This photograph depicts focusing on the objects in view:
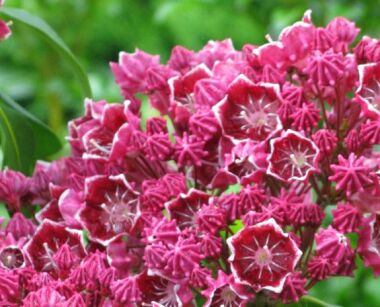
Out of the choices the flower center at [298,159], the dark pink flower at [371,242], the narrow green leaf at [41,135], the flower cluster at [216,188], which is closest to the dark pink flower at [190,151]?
the flower cluster at [216,188]

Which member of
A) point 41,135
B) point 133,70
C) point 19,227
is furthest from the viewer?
point 41,135

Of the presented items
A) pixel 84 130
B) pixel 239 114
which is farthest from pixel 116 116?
pixel 239 114

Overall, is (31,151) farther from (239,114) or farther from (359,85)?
(359,85)

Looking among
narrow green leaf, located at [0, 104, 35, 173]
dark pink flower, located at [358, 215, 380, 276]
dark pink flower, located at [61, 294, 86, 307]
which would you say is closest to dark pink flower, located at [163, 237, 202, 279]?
dark pink flower, located at [61, 294, 86, 307]

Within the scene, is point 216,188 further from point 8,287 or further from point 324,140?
point 8,287

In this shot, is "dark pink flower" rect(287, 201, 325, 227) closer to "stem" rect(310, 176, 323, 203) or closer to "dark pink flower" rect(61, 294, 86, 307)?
"stem" rect(310, 176, 323, 203)

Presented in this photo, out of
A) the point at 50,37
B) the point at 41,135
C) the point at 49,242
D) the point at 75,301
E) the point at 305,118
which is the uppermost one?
the point at 50,37

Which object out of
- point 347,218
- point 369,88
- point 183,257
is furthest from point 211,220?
point 369,88
